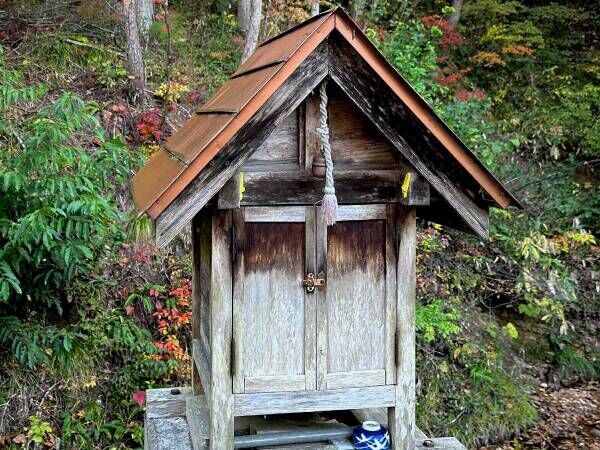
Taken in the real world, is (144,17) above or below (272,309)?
above

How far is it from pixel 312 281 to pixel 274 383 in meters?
0.48

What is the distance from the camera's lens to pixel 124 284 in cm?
642

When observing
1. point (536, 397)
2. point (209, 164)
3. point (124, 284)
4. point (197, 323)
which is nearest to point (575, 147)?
point (536, 397)

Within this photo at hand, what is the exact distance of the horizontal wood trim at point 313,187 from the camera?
9.04 feet

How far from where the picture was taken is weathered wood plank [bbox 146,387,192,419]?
3.83m

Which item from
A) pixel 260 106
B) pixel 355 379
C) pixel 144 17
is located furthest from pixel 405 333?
pixel 144 17

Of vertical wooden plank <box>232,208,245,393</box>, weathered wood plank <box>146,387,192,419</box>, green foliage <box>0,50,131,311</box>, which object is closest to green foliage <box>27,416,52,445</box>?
green foliage <box>0,50,131,311</box>

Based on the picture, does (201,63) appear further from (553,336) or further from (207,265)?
(207,265)

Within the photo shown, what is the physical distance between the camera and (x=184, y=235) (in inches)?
275

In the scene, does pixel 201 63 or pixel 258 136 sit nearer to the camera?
pixel 258 136

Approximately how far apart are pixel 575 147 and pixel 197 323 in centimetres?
896

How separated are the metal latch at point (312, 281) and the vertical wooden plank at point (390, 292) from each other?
1.03ft

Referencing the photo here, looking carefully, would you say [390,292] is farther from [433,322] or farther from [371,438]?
[433,322]

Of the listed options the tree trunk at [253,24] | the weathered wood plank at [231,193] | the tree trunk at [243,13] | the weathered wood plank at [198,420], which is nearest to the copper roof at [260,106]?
the weathered wood plank at [231,193]
